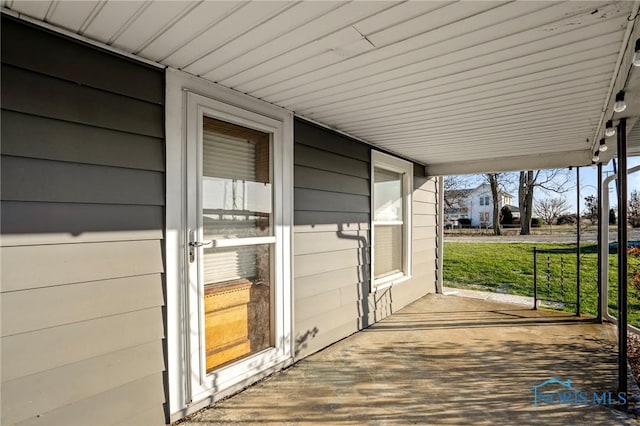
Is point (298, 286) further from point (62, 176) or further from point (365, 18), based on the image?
point (365, 18)

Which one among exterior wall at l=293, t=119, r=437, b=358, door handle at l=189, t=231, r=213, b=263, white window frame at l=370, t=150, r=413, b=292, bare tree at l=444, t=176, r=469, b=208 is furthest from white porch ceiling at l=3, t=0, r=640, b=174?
bare tree at l=444, t=176, r=469, b=208

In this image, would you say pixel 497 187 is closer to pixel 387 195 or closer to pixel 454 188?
→ pixel 454 188

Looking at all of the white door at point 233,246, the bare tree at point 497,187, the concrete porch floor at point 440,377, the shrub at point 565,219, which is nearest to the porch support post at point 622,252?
the concrete porch floor at point 440,377

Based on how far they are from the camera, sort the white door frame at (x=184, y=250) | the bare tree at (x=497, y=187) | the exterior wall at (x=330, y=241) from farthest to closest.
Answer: the bare tree at (x=497, y=187) < the exterior wall at (x=330, y=241) < the white door frame at (x=184, y=250)

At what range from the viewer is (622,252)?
239cm

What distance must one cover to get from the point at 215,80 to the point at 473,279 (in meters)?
6.75

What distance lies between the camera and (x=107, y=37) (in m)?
1.68

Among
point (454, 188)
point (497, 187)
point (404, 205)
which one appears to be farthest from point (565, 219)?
point (404, 205)

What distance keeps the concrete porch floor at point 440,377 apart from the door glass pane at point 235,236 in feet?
1.27

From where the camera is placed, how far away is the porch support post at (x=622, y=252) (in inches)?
93.1

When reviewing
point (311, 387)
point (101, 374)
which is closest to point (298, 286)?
point (311, 387)

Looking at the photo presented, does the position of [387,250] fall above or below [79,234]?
below

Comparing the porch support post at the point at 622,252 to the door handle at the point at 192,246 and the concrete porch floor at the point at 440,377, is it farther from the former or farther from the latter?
the door handle at the point at 192,246

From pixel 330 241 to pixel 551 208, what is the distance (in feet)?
57.2
